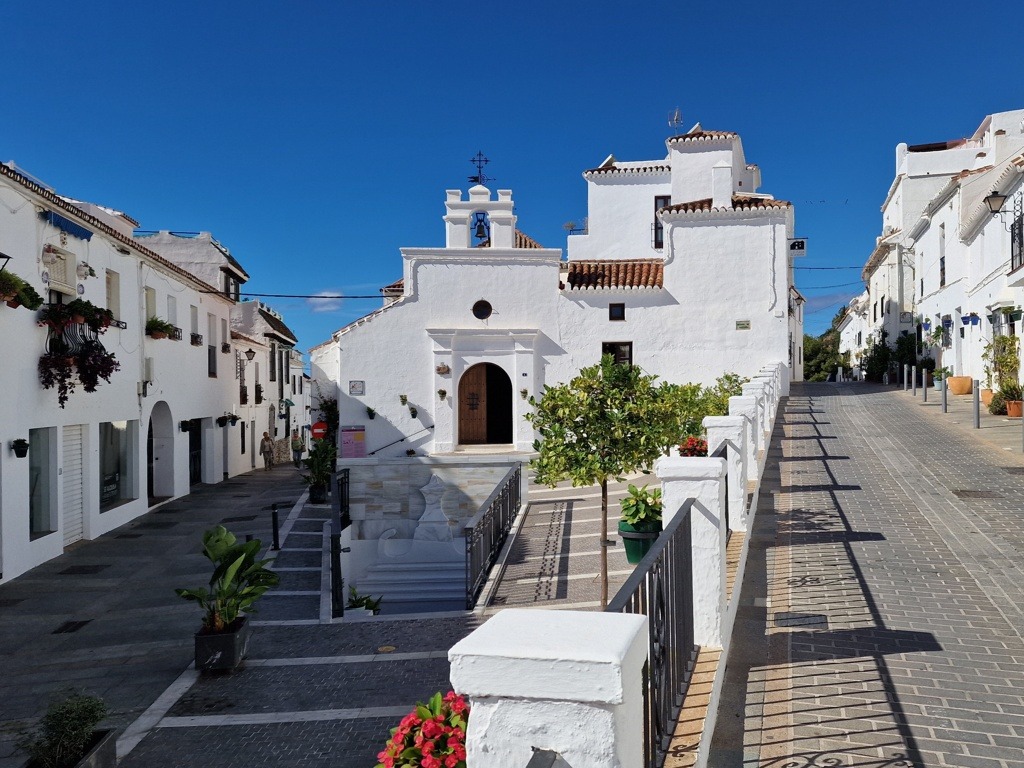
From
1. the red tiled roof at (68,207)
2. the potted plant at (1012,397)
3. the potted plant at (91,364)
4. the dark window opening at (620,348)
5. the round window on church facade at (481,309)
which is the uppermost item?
the red tiled roof at (68,207)

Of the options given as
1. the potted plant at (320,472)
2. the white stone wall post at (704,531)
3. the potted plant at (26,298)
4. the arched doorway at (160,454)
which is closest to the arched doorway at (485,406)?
the potted plant at (320,472)

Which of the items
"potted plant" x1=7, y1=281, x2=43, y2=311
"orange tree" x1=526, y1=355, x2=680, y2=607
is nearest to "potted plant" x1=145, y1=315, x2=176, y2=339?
"potted plant" x1=7, y1=281, x2=43, y2=311

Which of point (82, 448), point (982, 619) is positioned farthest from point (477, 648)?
point (82, 448)

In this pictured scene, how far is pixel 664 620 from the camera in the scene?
3424 millimetres

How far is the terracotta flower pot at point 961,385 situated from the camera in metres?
23.2

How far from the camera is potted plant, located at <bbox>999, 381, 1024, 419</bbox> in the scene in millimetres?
17938

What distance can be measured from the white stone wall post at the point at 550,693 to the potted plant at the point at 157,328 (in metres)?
17.9

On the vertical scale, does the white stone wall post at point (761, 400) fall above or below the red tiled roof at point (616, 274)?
below

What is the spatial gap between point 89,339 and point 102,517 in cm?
391

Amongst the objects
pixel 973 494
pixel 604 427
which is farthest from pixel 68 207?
pixel 973 494

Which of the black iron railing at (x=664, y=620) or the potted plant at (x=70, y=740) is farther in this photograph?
the potted plant at (x=70, y=740)

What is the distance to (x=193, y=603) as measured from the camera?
10930mm

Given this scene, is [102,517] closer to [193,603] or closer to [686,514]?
[193,603]

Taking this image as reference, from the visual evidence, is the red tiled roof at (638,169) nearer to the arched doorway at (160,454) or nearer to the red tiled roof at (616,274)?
the red tiled roof at (616,274)
